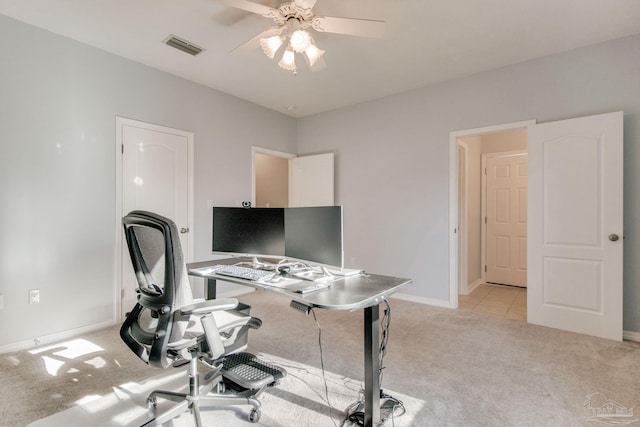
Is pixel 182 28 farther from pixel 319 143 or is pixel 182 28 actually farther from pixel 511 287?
pixel 511 287

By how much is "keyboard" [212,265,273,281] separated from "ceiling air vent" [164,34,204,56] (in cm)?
210

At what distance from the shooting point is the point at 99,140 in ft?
9.71

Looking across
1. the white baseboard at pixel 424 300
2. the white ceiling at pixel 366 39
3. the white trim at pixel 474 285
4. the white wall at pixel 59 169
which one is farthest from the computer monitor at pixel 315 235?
the white trim at pixel 474 285

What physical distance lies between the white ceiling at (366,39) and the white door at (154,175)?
2.41 feet

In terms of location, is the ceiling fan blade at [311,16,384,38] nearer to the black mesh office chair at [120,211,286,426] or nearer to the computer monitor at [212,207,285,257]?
the computer monitor at [212,207,285,257]

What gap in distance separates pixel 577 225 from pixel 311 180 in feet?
10.9

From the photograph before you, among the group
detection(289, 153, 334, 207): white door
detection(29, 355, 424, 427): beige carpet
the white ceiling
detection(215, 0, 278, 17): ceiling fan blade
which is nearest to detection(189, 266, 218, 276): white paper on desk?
detection(29, 355, 424, 427): beige carpet

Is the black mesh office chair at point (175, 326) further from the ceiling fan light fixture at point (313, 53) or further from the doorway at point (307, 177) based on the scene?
the doorway at point (307, 177)

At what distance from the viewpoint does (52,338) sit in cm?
267

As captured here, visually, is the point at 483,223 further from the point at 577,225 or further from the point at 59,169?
the point at 59,169

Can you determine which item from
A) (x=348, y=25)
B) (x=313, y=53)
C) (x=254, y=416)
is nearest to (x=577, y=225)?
(x=348, y=25)

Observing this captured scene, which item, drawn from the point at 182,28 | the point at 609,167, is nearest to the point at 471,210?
the point at 609,167

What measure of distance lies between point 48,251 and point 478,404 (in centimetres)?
349

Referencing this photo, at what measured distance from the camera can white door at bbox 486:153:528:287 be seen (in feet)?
15.3
